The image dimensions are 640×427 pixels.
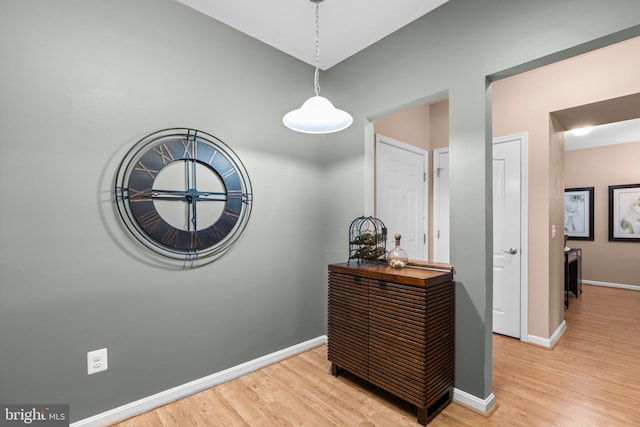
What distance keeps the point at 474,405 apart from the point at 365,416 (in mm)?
709

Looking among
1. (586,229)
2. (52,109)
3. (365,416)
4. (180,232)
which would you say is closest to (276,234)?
(180,232)

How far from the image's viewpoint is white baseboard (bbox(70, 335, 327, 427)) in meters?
1.81

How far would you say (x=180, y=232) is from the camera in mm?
2072

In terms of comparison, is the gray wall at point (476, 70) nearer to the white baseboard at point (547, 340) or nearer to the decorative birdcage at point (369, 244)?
the decorative birdcage at point (369, 244)

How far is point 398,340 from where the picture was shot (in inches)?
75.8

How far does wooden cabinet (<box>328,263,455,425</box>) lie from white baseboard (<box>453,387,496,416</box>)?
5 centimetres

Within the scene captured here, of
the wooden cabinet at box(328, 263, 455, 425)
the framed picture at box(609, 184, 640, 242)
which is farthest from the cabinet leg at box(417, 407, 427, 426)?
the framed picture at box(609, 184, 640, 242)

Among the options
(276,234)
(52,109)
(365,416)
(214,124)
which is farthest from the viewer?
(276,234)

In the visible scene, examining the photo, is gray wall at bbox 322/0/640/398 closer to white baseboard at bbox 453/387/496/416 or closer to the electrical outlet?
white baseboard at bbox 453/387/496/416

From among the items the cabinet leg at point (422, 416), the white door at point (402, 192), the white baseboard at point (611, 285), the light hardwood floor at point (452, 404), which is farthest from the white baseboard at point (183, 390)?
the white baseboard at point (611, 285)

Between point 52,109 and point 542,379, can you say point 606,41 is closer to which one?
point 542,379

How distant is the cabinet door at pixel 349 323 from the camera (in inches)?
84.3

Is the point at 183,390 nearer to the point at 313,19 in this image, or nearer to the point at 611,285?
the point at 313,19

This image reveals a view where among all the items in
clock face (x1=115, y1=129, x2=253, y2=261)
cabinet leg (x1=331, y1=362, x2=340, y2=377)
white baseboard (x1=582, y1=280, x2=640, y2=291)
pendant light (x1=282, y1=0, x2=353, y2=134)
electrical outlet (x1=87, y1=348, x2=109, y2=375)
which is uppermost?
pendant light (x1=282, y1=0, x2=353, y2=134)
